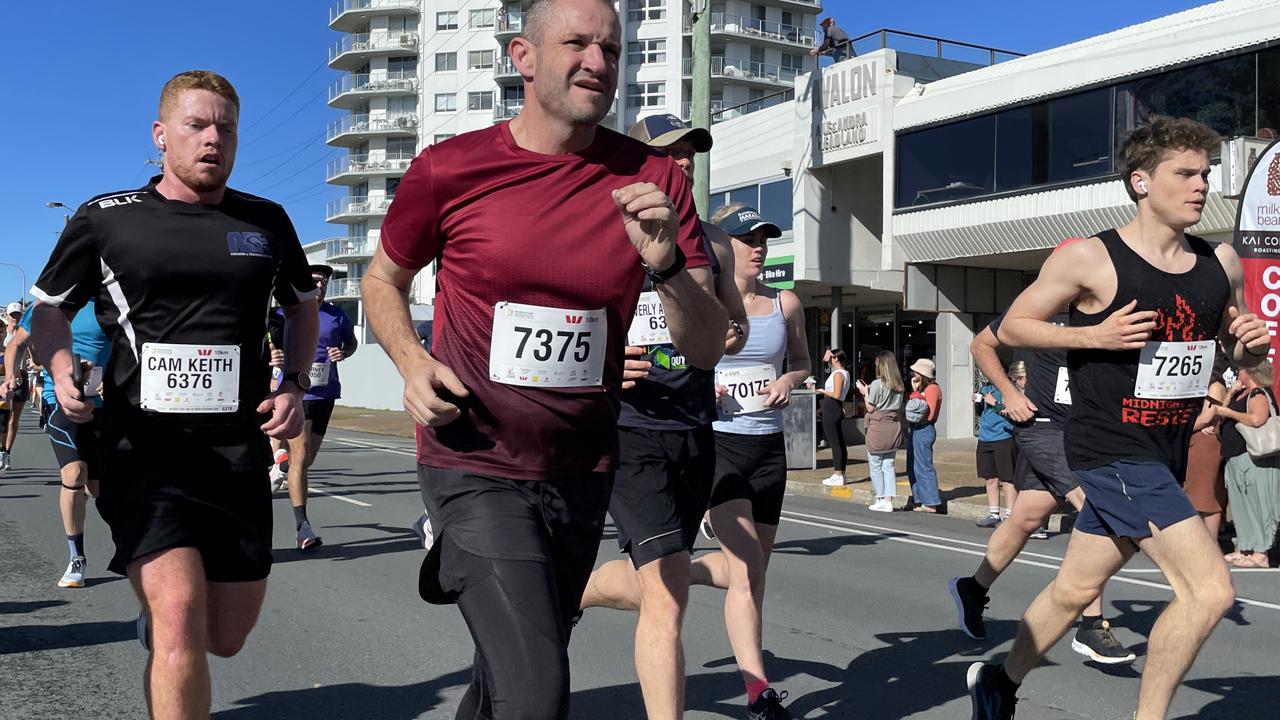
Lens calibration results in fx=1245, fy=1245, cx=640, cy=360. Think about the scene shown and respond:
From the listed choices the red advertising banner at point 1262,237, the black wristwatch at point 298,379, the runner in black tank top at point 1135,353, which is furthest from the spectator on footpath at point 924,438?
the black wristwatch at point 298,379

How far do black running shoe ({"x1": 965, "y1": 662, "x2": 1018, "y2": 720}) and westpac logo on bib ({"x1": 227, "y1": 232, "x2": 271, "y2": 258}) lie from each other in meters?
2.81

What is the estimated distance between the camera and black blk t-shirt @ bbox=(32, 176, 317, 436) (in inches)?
146


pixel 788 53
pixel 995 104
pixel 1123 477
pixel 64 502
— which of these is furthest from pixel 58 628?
pixel 788 53

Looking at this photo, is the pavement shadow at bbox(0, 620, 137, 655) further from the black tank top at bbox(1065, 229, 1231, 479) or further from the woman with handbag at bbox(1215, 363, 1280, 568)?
the woman with handbag at bbox(1215, 363, 1280, 568)

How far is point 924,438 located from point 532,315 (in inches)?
442

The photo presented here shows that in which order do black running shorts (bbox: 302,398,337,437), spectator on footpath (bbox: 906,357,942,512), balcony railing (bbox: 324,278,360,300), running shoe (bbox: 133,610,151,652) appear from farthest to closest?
balcony railing (bbox: 324,278,360,300)
spectator on footpath (bbox: 906,357,942,512)
black running shorts (bbox: 302,398,337,437)
running shoe (bbox: 133,610,151,652)

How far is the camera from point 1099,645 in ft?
19.2

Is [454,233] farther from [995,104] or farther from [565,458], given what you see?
[995,104]

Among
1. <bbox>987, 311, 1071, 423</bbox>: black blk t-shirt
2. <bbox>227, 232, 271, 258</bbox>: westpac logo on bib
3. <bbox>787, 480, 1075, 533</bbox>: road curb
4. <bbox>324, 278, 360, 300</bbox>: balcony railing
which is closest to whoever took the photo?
<bbox>227, 232, 271, 258</bbox>: westpac logo on bib

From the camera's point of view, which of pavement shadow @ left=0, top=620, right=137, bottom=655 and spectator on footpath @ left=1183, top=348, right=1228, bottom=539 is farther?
spectator on footpath @ left=1183, top=348, right=1228, bottom=539

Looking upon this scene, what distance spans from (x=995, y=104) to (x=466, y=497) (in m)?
21.0

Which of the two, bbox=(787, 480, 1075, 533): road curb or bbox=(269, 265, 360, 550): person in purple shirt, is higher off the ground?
bbox=(269, 265, 360, 550): person in purple shirt

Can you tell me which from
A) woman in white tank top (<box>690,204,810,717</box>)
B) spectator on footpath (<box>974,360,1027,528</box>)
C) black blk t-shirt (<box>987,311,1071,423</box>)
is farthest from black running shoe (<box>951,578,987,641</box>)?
spectator on footpath (<box>974,360,1027,528</box>)

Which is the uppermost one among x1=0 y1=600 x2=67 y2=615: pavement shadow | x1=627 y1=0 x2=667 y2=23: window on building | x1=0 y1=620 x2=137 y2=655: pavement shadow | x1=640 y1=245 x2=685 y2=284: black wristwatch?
x1=627 y1=0 x2=667 y2=23: window on building
